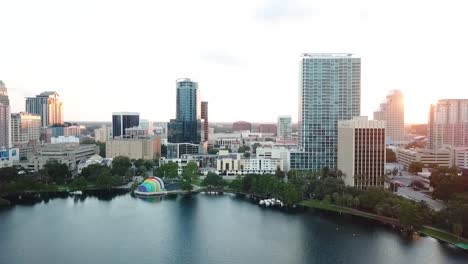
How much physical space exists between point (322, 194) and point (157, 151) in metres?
21.1

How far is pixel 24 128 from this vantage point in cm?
4194

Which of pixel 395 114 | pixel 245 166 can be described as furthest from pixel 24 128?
pixel 395 114

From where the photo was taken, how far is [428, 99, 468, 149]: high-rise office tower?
36.1 meters

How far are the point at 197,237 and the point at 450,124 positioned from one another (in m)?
30.5

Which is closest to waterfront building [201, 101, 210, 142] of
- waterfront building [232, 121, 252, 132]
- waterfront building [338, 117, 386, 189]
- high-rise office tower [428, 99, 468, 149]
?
high-rise office tower [428, 99, 468, 149]

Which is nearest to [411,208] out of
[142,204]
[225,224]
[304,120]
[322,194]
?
[322,194]

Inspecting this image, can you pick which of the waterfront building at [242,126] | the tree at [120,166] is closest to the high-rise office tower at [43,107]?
the tree at [120,166]

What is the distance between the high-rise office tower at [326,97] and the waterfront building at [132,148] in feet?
42.1

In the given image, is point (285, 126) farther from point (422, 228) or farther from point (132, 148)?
point (422, 228)

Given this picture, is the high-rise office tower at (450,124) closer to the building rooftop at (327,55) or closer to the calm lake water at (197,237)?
the building rooftop at (327,55)

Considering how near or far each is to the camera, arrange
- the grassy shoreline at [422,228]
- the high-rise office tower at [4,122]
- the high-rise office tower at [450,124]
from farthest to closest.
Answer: the high-rise office tower at [450,124] → the high-rise office tower at [4,122] → the grassy shoreline at [422,228]

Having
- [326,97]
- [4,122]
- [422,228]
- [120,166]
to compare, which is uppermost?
[326,97]

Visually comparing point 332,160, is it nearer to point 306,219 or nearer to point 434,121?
point 306,219

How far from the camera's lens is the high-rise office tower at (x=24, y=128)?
40.0 metres
